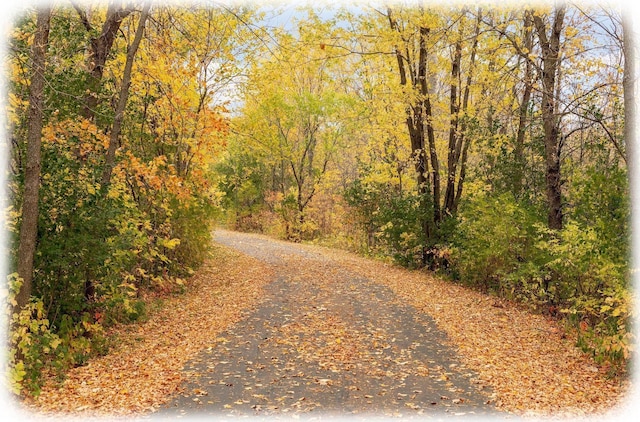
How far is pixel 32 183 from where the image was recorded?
6.59 metres

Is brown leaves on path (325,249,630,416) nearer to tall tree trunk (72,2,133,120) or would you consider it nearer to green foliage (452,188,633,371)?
green foliage (452,188,633,371)

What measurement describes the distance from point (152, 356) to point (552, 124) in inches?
371

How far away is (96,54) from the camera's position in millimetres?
9586

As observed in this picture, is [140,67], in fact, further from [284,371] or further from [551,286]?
[551,286]

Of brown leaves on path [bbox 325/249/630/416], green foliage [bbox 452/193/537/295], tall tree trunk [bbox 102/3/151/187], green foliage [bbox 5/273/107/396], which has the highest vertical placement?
tall tree trunk [bbox 102/3/151/187]

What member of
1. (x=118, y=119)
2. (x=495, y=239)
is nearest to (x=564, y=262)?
(x=495, y=239)

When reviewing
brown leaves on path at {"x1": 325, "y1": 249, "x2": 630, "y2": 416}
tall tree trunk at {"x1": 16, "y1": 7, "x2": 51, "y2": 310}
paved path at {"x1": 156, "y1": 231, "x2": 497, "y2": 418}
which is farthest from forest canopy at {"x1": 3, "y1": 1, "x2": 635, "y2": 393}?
paved path at {"x1": 156, "y1": 231, "x2": 497, "y2": 418}

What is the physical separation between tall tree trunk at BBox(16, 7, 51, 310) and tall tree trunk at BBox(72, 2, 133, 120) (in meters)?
2.34

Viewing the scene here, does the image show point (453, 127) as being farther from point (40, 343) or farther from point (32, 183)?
point (40, 343)

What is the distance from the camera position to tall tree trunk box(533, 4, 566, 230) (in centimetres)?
1119

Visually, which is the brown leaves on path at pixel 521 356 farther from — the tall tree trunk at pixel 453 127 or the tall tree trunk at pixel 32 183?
the tall tree trunk at pixel 32 183

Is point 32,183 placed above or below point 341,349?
above

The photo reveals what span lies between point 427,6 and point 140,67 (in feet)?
25.9

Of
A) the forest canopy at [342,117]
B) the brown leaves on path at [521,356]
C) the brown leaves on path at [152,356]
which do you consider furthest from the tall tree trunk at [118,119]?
the brown leaves on path at [521,356]
